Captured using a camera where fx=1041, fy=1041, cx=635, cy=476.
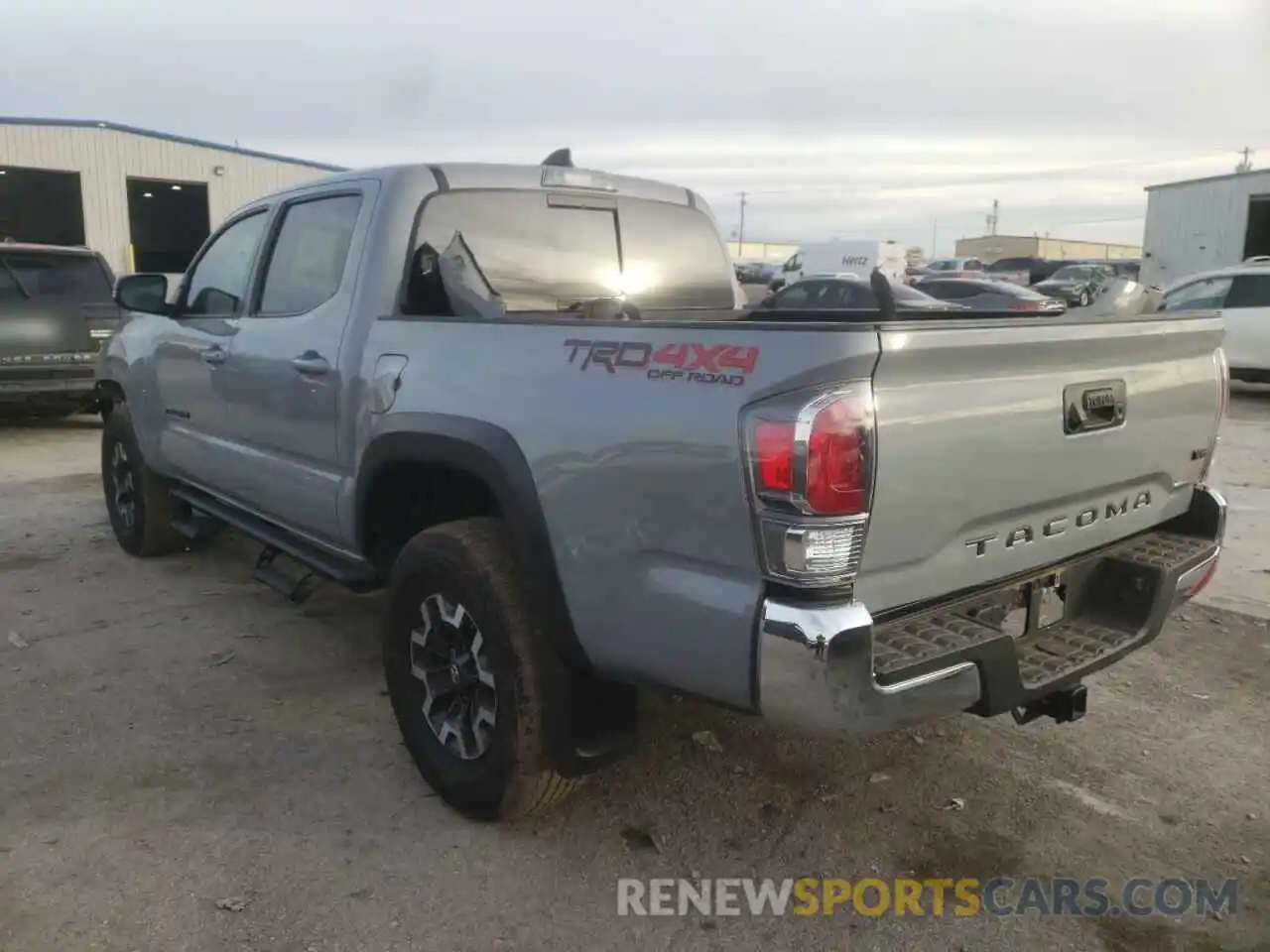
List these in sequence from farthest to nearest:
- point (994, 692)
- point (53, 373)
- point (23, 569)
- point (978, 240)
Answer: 1. point (978, 240)
2. point (53, 373)
3. point (23, 569)
4. point (994, 692)

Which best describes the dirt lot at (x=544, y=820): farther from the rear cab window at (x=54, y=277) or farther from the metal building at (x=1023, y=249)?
the metal building at (x=1023, y=249)

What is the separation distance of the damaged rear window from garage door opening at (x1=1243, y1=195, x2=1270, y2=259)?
2710cm

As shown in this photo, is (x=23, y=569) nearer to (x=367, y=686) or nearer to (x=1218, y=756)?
(x=367, y=686)

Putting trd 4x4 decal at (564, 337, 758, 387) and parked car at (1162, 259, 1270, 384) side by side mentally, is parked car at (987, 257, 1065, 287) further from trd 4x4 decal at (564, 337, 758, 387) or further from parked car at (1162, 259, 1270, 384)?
trd 4x4 decal at (564, 337, 758, 387)

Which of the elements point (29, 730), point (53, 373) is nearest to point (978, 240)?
point (53, 373)

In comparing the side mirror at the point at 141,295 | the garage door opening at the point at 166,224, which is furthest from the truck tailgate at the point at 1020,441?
the garage door opening at the point at 166,224

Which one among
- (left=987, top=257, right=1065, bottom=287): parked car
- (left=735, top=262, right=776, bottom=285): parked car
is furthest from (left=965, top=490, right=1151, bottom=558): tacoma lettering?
(left=987, top=257, right=1065, bottom=287): parked car

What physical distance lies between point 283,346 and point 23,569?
2989mm

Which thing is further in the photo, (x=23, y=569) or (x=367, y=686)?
(x=23, y=569)

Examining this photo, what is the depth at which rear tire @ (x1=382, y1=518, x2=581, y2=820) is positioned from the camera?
2.90 m

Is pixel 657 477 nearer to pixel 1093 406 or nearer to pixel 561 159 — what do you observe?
pixel 1093 406

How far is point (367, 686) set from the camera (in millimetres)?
4289

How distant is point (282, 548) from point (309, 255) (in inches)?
47.6

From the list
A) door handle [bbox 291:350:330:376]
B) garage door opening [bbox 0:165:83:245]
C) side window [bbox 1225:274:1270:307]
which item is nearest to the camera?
door handle [bbox 291:350:330:376]
